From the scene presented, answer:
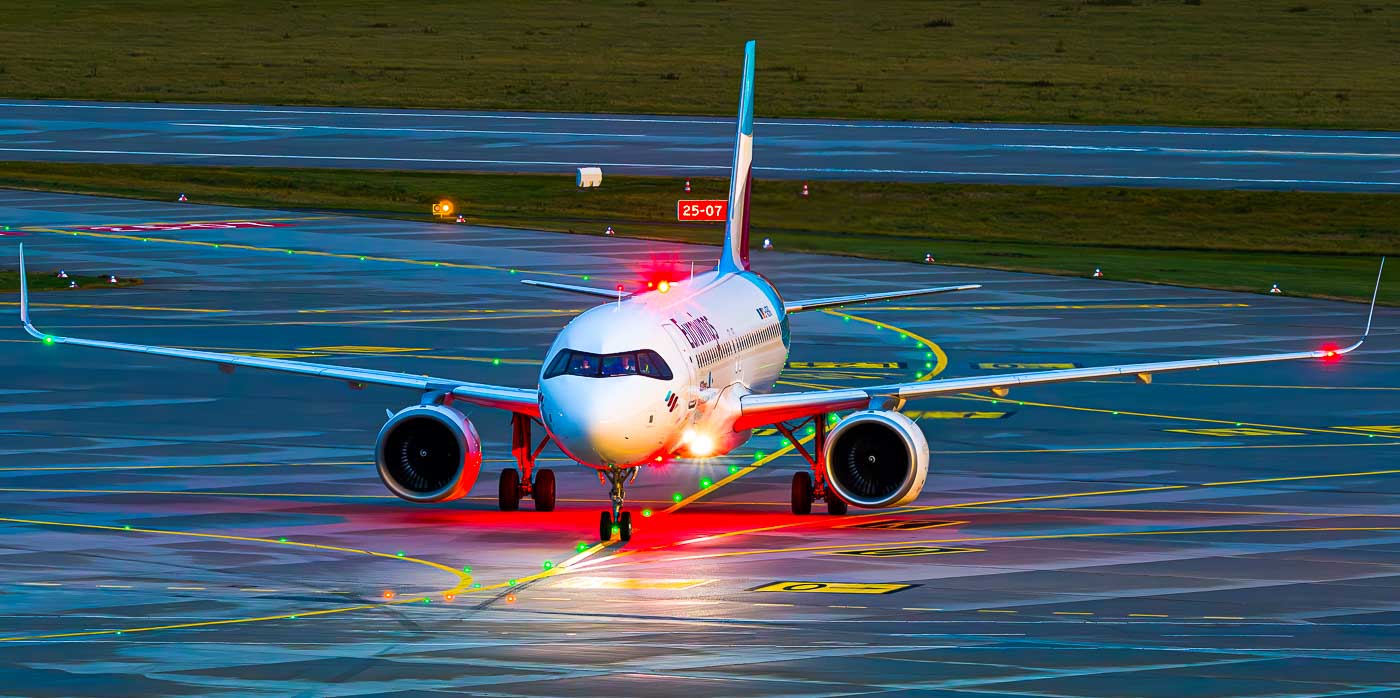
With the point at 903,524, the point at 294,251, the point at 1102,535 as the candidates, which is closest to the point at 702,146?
the point at 294,251

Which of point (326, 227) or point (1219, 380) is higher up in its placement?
point (326, 227)

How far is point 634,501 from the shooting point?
127 ft

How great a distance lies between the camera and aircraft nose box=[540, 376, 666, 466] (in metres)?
33.2

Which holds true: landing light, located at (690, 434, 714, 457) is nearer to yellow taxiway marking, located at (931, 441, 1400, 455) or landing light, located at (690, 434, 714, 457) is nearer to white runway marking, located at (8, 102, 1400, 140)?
yellow taxiway marking, located at (931, 441, 1400, 455)

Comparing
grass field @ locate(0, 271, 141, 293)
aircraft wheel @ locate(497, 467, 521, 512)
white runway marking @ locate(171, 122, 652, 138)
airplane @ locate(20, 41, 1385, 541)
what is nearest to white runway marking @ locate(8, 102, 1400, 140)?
white runway marking @ locate(171, 122, 652, 138)

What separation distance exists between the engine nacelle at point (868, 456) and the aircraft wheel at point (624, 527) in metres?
3.81

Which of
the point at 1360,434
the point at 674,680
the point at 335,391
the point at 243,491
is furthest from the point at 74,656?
the point at 1360,434

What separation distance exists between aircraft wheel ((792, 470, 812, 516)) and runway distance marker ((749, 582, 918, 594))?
235 inches

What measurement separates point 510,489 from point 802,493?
4749 millimetres

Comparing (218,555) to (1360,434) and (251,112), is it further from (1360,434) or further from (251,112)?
(251,112)

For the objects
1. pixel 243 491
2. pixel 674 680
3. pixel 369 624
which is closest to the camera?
pixel 674 680

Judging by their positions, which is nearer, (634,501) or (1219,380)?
(634,501)

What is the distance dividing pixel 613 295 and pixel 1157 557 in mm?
14652

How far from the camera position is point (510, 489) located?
37.2 meters
